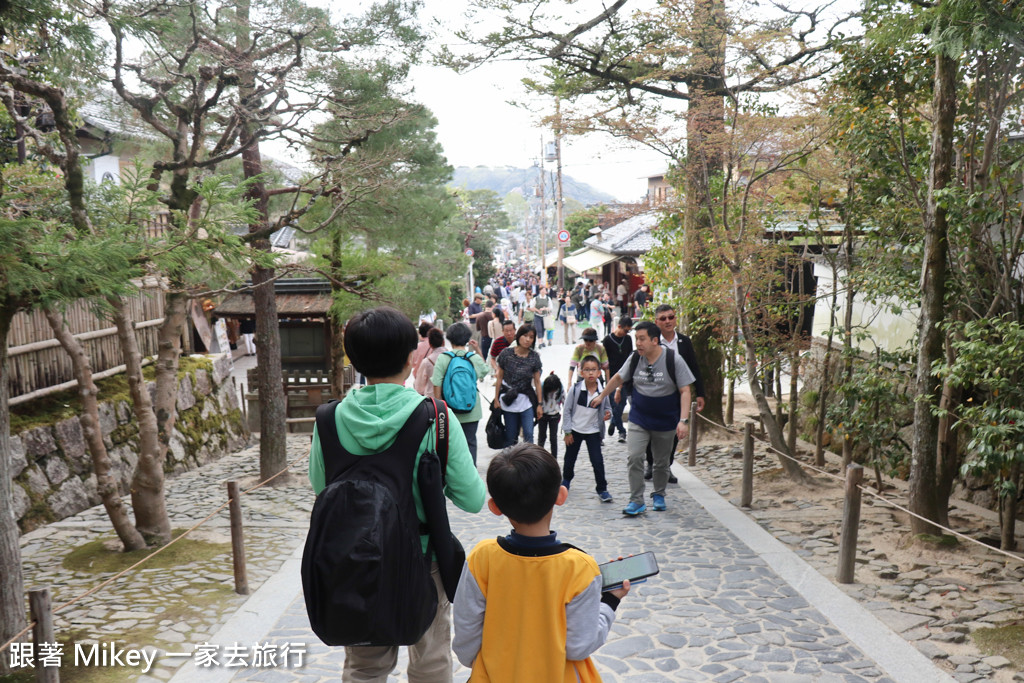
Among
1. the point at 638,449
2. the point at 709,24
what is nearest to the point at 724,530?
the point at 638,449

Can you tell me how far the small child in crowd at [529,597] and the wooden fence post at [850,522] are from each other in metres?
3.91

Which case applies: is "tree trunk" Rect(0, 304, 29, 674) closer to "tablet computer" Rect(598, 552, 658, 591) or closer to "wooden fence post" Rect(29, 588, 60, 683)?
"wooden fence post" Rect(29, 588, 60, 683)

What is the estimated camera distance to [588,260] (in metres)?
34.1

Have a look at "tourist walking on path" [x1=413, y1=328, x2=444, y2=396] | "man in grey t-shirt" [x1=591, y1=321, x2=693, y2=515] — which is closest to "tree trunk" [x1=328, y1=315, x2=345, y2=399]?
"tourist walking on path" [x1=413, y1=328, x2=444, y2=396]

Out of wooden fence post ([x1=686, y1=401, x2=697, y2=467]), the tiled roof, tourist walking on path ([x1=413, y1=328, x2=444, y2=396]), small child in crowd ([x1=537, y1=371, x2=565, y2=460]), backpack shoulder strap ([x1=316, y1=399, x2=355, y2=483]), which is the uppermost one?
the tiled roof

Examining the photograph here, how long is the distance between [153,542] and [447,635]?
5.26m

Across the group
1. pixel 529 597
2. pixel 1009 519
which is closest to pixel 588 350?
pixel 1009 519

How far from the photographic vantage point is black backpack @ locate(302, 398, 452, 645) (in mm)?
2398

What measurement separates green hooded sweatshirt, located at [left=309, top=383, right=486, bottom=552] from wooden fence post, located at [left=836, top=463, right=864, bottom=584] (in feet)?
13.0

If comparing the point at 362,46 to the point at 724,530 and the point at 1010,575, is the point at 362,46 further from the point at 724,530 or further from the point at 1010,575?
the point at 1010,575

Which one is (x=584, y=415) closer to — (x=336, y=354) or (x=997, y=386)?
(x=997, y=386)

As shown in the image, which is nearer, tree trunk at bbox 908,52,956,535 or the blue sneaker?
tree trunk at bbox 908,52,956,535

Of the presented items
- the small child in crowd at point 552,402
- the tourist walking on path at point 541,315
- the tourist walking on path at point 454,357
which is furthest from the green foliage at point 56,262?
the tourist walking on path at point 541,315

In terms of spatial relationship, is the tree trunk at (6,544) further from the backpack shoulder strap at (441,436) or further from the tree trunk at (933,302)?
the tree trunk at (933,302)
